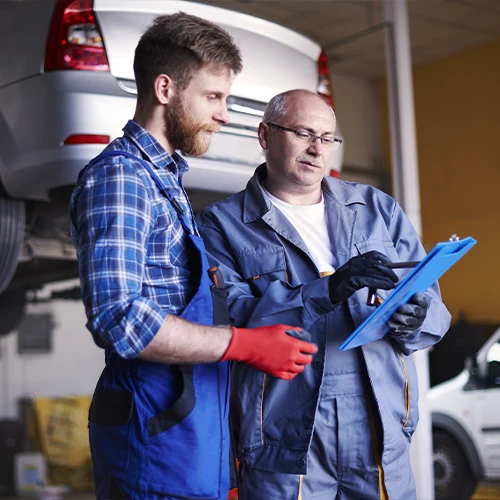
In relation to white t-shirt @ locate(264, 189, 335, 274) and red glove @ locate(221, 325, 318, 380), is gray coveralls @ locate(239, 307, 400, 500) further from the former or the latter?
red glove @ locate(221, 325, 318, 380)

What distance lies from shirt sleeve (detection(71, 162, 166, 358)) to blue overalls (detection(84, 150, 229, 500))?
83mm

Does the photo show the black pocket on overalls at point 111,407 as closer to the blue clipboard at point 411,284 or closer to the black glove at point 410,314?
the blue clipboard at point 411,284

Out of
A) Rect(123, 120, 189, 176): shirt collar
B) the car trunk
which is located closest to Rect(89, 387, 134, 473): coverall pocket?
Rect(123, 120, 189, 176): shirt collar

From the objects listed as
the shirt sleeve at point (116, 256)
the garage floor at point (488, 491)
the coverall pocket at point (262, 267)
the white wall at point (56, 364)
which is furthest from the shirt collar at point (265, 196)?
the white wall at point (56, 364)

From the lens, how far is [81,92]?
2672 millimetres

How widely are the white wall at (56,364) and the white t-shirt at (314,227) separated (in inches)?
294

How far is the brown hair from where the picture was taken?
5.24 ft

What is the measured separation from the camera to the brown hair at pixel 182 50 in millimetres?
1596

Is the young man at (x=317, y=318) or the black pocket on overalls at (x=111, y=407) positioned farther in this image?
the young man at (x=317, y=318)

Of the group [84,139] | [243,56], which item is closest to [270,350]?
[84,139]

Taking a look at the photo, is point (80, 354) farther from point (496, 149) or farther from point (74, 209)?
point (74, 209)

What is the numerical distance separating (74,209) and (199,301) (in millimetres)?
308

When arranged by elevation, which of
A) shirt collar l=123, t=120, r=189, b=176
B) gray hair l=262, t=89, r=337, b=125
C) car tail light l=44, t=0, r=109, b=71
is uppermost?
car tail light l=44, t=0, r=109, b=71

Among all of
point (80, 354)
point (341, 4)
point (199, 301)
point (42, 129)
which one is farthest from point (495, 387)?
point (80, 354)
